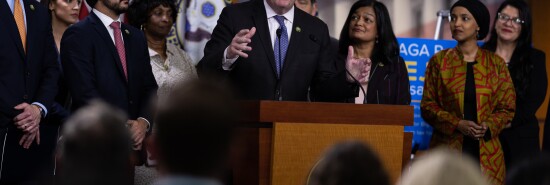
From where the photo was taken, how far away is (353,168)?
123cm

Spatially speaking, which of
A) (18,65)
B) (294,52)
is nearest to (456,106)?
(294,52)

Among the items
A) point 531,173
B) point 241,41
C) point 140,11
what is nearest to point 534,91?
point 140,11

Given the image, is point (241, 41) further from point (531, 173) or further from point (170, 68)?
point (531, 173)

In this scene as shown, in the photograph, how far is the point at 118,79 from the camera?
13.5 ft

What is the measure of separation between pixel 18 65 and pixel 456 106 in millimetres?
2669

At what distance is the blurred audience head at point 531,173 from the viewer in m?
1.40

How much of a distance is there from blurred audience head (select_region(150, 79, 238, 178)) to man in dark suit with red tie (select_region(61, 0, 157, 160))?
2.76 meters

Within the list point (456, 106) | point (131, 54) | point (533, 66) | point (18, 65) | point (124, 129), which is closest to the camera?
point (124, 129)

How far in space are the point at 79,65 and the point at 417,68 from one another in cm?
302

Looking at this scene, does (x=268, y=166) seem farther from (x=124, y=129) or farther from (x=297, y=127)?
(x=124, y=129)

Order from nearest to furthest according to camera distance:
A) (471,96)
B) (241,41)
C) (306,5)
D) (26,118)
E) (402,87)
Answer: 1. (241,41)
2. (26,118)
3. (402,87)
4. (471,96)
5. (306,5)

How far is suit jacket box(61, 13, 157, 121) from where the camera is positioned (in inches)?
158

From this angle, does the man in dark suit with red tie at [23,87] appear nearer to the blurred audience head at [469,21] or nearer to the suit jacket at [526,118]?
the blurred audience head at [469,21]

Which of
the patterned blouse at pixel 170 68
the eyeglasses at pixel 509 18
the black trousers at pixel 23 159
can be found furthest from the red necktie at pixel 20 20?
the eyeglasses at pixel 509 18
